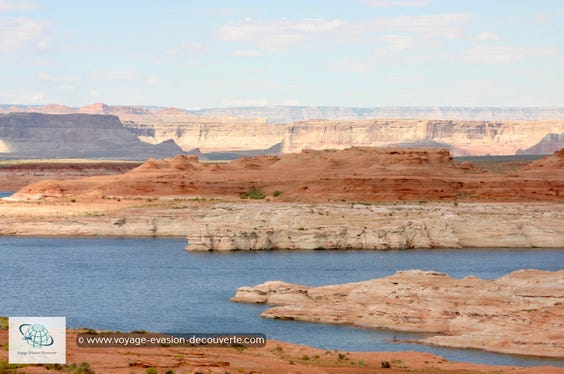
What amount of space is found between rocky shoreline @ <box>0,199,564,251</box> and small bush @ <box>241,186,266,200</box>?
10.8 m

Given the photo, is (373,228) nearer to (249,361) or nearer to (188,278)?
(188,278)

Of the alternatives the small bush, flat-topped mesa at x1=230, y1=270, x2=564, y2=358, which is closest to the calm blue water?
flat-topped mesa at x1=230, y1=270, x2=564, y2=358

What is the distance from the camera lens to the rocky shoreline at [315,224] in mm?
81188

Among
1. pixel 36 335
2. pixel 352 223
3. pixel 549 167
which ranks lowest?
pixel 352 223

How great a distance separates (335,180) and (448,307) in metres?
67.5

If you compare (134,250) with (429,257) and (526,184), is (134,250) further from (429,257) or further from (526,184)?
(526,184)

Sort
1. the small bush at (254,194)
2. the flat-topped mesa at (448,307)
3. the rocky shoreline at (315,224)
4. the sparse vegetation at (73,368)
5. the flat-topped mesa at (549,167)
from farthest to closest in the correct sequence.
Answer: the flat-topped mesa at (549,167) → the small bush at (254,194) → the rocky shoreline at (315,224) → the flat-topped mesa at (448,307) → the sparse vegetation at (73,368)

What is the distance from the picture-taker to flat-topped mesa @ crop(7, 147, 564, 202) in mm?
109938

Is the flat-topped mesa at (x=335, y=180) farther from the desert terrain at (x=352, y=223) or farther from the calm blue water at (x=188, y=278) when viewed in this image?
the calm blue water at (x=188, y=278)

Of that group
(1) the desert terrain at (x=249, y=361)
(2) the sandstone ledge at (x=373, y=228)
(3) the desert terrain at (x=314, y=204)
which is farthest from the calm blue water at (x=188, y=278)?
(1) the desert terrain at (x=249, y=361)

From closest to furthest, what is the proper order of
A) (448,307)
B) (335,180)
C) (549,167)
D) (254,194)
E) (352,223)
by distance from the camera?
(448,307), (352,223), (335,180), (254,194), (549,167)

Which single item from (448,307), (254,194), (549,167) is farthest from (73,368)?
(549,167)

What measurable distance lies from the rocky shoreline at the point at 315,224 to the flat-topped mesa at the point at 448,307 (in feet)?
90.0

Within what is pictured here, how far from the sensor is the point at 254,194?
11788 centimetres
